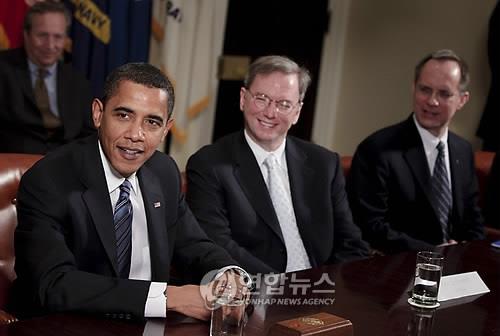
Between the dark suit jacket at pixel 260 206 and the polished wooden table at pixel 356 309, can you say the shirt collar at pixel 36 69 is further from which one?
the polished wooden table at pixel 356 309

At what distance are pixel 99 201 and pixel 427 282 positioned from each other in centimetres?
90

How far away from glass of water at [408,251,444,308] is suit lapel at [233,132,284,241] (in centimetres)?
78

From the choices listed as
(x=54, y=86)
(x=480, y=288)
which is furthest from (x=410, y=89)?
(x=480, y=288)

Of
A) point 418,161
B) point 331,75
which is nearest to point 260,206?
point 418,161

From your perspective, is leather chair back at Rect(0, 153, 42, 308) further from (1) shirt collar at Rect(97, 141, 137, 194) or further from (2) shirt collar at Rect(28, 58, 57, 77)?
(2) shirt collar at Rect(28, 58, 57, 77)

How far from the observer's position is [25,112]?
414 cm

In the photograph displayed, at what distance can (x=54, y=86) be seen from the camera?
14.1 ft

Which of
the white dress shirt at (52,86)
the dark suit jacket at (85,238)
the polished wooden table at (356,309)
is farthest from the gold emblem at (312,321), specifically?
the white dress shirt at (52,86)

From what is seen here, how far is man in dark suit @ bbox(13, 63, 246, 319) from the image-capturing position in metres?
1.98

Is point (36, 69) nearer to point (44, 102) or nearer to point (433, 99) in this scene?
point (44, 102)

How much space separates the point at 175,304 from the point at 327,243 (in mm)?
1235

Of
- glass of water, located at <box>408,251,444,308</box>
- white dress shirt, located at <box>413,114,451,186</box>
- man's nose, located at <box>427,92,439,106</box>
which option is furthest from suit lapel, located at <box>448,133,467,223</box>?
glass of water, located at <box>408,251,444,308</box>

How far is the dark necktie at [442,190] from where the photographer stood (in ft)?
12.0

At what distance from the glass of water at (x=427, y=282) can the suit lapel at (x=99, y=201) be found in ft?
2.64
